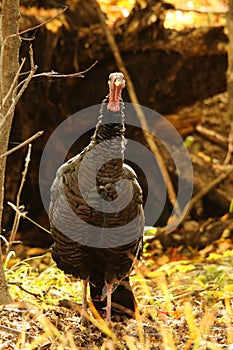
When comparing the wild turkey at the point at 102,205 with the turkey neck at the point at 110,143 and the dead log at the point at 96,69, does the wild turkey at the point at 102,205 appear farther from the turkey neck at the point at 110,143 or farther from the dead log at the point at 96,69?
the dead log at the point at 96,69

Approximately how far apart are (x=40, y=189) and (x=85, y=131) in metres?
0.81

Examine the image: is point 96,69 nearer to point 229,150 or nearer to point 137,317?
point 229,150

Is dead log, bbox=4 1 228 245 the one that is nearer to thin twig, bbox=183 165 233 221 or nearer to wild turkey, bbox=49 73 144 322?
thin twig, bbox=183 165 233 221

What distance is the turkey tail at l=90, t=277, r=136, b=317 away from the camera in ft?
15.2

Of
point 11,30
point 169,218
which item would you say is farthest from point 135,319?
point 169,218

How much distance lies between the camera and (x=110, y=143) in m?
4.12

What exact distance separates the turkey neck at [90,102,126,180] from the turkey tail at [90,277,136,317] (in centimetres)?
96

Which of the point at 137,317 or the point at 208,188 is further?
the point at 208,188

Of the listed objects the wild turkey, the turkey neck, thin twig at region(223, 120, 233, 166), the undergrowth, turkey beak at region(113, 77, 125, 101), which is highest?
turkey beak at region(113, 77, 125, 101)

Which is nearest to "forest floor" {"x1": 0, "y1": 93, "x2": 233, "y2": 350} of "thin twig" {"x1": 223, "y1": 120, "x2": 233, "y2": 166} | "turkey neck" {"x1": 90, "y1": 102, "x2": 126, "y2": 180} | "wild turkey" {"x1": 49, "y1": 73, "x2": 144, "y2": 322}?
"wild turkey" {"x1": 49, "y1": 73, "x2": 144, "y2": 322}

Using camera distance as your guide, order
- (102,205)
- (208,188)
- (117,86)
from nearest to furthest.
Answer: (102,205)
(117,86)
(208,188)

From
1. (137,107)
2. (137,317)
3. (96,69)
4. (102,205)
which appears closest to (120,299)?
(137,317)

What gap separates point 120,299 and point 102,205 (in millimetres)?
944

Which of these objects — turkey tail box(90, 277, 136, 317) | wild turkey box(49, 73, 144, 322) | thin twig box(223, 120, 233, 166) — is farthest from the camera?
thin twig box(223, 120, 233, 166)
